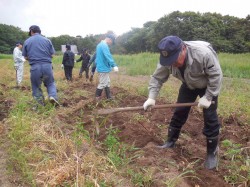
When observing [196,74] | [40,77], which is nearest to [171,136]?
[196,74]

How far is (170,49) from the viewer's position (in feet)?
8.95

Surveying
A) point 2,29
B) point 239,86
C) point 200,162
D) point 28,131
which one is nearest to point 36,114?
point 28,131

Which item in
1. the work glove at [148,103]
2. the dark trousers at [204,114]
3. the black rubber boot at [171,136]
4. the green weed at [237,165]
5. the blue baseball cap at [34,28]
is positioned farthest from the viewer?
the blue baseball cap at [34,28]

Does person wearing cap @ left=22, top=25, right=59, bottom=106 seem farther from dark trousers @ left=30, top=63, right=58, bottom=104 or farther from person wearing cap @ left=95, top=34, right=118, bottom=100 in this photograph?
person wearing cap @ left=95, top=34, right=118, bottom=100

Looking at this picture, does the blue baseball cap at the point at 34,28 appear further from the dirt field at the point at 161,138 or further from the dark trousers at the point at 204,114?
the dark trousers at the point at 204,114

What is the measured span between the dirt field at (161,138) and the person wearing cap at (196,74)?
291mm

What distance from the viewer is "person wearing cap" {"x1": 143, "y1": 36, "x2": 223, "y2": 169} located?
2791 mm

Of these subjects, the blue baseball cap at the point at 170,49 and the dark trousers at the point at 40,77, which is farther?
the dark trousers at the point at 40,77

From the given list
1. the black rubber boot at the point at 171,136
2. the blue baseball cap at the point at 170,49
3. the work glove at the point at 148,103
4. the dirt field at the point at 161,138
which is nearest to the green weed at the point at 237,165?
the dirt field at the point at 161,138

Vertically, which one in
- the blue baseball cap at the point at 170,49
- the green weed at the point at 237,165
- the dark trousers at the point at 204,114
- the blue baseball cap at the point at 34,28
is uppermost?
the blue baseball cap at the point at 34,28

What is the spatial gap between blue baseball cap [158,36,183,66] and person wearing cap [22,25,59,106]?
10.4 ft

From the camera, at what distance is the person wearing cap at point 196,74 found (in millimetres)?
2791

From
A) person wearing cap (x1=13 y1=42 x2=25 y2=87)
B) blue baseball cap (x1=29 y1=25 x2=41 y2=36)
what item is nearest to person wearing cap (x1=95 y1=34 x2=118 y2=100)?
blue baseball cap (x1=29 y1=25 x2=41 y2=36)

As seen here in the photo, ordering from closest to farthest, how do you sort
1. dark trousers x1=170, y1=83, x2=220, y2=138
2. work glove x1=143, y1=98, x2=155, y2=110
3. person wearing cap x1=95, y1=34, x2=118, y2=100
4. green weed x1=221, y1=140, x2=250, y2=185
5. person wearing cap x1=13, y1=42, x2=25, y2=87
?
1. green weed x1=221, y1=140, x2=250, y2=185
2. dark trousers x1=170, y1=83, x2=220, y2=138
3. work glove x1=143, y1=98, x2=155, y2=110
4. person wearing cap x1=95, y1=34, x2=118, y2=100
5. person wearing cap x1=13, y1=42, x2=25, y2=87
